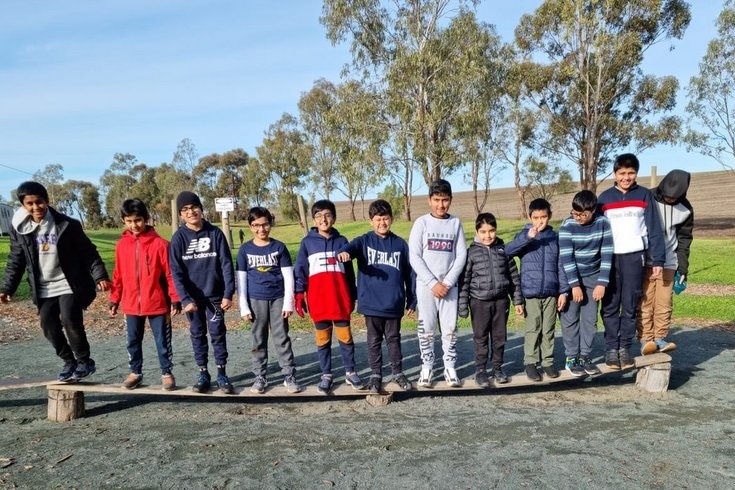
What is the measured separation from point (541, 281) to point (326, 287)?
6.76 feet

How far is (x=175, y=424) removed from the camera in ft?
14.1

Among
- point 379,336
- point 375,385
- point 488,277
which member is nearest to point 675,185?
point 488,277

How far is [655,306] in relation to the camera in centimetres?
534

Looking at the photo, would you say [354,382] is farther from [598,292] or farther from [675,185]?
Result: [675,185]

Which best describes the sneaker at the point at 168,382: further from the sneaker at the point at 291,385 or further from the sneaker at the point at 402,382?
the sneaker at the point at 402,382

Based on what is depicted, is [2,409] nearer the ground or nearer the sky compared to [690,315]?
nearer the sky

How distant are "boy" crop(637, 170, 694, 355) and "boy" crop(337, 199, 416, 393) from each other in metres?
2.56

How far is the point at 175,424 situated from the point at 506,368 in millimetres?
3721

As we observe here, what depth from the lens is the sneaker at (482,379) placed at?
4707 millimetres

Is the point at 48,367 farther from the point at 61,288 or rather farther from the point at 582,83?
the point at 582,83

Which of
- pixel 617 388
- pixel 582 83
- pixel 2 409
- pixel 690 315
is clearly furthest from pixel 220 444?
pixel 582 83

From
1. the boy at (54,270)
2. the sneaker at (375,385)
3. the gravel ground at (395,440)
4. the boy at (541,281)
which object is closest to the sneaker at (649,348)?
the gravel ground at (395,440)

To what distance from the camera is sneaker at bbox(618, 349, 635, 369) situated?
4879 millimetres

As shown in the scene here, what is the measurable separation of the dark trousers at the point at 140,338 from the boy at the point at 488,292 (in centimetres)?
282
